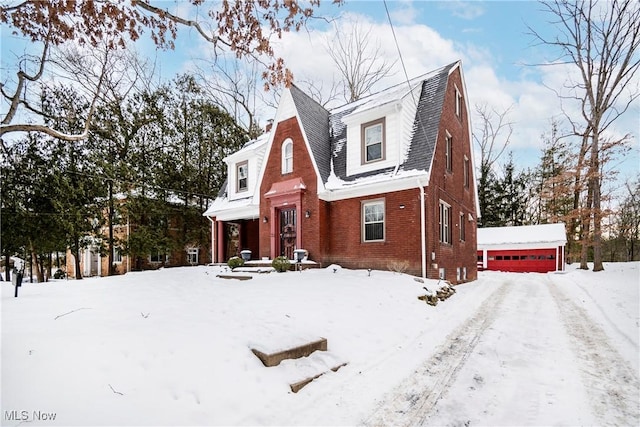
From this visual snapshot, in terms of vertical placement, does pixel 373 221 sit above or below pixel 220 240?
above

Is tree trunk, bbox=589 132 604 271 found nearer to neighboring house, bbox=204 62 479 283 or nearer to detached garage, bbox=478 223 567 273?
detached garage, bbox=478 223 567 273

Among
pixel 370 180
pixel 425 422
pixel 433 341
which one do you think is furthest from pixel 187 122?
pixel 425 422

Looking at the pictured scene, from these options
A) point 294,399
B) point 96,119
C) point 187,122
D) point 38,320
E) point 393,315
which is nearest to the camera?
point 294,399

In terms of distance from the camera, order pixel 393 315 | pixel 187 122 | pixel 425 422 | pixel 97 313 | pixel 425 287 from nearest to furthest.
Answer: pixel 425 422 → pixel 97 313 → pixel 393 315 → pixel 425 287 → pixel 187 122

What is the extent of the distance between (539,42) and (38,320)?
23.2 meters

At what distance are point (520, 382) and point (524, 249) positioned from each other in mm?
Result: 24718

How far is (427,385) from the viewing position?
3.67 metres

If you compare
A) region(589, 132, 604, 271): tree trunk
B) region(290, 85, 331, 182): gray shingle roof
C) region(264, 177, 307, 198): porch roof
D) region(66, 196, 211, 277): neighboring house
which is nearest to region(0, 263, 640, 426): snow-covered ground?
region(264, 177, 307, 198): porch roof

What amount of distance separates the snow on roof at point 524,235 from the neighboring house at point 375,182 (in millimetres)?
12883

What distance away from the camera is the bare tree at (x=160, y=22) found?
208 inches

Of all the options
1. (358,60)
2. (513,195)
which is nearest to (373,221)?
(358,60)

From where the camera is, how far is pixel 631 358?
4.43 meters

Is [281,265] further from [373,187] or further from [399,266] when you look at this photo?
[373,187]

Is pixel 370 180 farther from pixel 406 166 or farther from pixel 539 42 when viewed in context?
pixel 539 42
